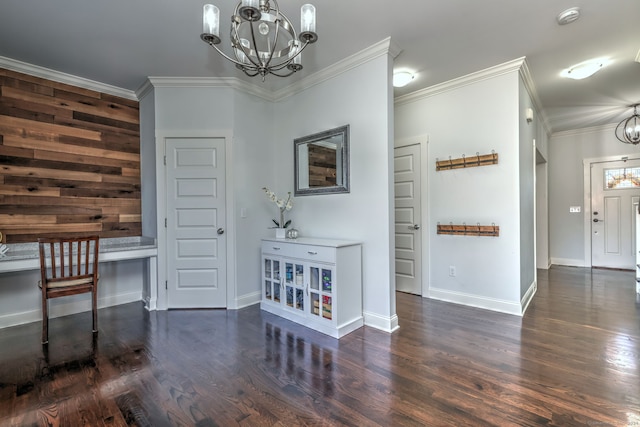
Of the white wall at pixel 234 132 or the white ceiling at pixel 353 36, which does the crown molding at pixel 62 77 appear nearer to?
the white ceiling at pixel 353 36

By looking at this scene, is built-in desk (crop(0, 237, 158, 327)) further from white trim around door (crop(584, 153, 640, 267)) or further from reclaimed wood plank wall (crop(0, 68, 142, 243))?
white trim around door (crop(584, 153, 640, 267))

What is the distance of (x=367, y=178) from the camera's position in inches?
116

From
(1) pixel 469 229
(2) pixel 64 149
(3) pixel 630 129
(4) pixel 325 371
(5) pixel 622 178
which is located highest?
(3) pixel 630 129

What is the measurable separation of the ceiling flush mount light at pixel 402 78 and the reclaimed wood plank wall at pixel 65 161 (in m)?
3.19

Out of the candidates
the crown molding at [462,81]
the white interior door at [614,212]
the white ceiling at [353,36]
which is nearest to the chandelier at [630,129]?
the white interior door at [614,212]

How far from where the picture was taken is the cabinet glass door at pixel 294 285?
3.01 m

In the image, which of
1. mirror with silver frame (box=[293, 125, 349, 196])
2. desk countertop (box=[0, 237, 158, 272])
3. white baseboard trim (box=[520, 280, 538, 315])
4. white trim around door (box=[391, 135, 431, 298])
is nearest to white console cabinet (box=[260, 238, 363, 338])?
mirror with silver frame (box=[293, 125, 349, 196])

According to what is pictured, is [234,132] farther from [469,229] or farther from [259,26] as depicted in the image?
[469,229]

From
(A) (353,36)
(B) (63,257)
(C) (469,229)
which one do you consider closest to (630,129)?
(C) (469,229)

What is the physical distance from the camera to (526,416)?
160 cm

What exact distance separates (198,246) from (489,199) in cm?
328

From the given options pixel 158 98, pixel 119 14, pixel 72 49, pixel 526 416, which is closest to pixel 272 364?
pixel 526 416

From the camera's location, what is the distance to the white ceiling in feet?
7.49

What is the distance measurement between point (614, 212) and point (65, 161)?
323 inches
